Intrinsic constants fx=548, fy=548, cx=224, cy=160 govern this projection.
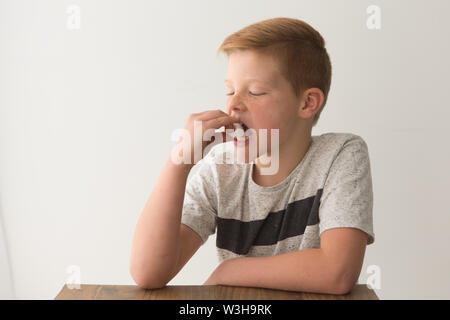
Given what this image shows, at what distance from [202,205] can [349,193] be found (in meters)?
0.31

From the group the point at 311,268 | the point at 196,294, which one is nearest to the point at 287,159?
the point at 311,268

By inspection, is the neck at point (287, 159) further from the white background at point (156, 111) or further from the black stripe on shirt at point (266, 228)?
the white background at point (156, 111)

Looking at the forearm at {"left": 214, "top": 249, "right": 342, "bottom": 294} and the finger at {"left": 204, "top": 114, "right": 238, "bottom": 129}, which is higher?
the finger at {"left": 204, "top": 114, "right": 238, "bottom": 129}

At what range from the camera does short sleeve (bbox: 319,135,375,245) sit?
951mm

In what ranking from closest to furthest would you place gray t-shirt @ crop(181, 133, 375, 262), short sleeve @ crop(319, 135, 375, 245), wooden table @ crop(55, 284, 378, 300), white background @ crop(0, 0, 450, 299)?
wooden table @ crop(55, 284, 378, 300) → short sleeve @ crop(319, 135, 375, 245) → gray t-shirt @ crop(181, 133, 375, 262) → white background @ crop(0, 0, 450, 299)

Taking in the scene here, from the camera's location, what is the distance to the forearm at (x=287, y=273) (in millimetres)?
872

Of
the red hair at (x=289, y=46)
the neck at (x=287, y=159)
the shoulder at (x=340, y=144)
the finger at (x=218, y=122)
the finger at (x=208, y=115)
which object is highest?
the red hair at (x=289, y=46)

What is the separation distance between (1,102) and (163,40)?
658 millimetres

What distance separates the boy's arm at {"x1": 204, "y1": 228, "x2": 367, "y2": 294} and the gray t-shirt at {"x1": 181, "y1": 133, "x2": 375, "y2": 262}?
98 millimetres

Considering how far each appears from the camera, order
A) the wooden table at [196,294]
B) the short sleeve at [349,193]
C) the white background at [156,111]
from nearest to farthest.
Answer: the wooden table at [196,294], the short sleeve at [349,193], the white background at [156,111]

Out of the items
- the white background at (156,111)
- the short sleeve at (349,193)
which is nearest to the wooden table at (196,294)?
the short sleeve at (349,193)

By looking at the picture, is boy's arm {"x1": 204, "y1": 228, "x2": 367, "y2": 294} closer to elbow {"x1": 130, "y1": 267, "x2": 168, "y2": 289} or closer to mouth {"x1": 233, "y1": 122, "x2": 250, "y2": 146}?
elbow {"x1": 130, "y1": 267, "x2": 168, "y2": 289}

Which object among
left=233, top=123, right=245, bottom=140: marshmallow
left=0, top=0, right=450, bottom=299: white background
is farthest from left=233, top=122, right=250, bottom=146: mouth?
left=0, top=0, right=450, bottom=299: white background

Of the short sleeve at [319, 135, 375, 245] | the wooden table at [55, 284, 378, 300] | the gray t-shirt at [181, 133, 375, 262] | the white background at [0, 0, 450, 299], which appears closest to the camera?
the wooden table at [55, 284, 378, 300]
